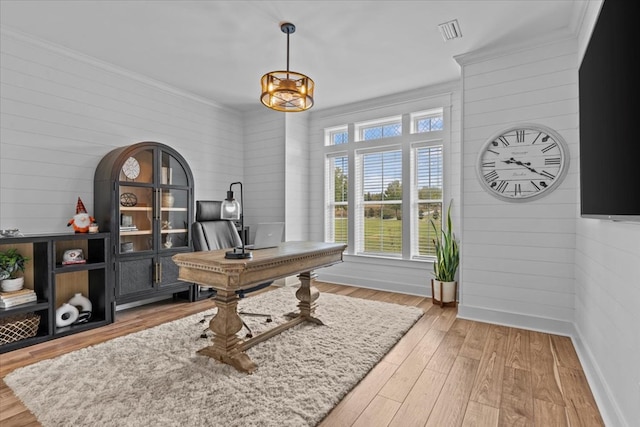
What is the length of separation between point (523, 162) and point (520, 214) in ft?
1.63

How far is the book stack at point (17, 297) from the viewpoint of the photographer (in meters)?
2.61

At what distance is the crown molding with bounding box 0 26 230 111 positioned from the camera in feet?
9.61

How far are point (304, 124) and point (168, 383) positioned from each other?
4148mm

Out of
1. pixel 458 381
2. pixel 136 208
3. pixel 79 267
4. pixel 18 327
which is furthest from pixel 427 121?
pixel 18 327

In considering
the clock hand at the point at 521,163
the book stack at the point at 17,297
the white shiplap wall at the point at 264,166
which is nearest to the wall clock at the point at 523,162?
the clock hand at the point at 521,163

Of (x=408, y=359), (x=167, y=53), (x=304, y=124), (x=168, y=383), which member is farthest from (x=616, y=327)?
(x=304, y=124)

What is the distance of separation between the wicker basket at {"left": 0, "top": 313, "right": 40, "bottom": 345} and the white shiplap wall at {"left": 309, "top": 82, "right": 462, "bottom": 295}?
343 cm

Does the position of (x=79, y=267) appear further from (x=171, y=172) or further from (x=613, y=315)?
(x=613, y=315)

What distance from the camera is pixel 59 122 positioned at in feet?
10.6

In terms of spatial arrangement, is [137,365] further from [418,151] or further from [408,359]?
[418,151]

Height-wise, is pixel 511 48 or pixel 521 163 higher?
pixel 511 48

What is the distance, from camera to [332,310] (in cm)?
355

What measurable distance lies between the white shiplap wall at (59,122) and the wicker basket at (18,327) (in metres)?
0.79

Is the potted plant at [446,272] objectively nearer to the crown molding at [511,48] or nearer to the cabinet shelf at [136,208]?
the crown molding at [511,48]
